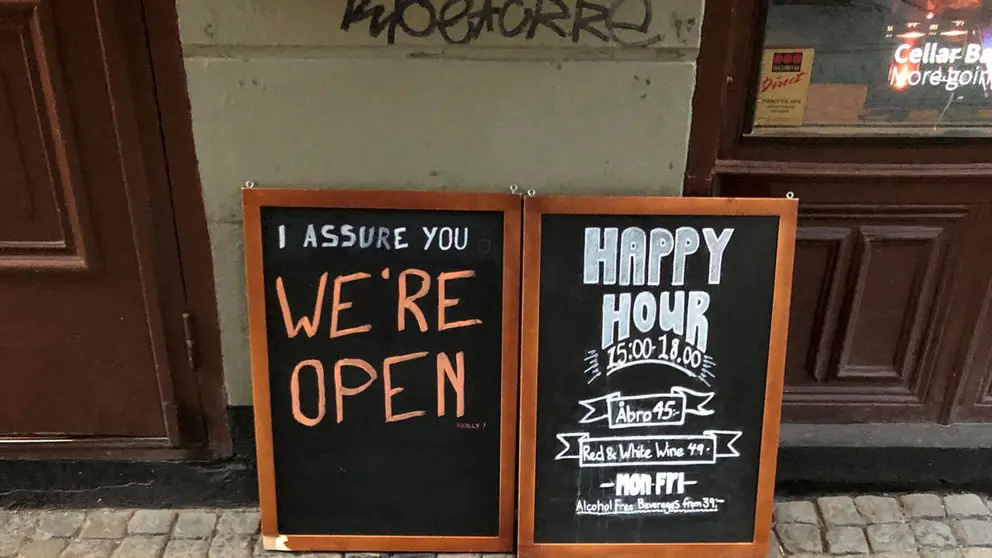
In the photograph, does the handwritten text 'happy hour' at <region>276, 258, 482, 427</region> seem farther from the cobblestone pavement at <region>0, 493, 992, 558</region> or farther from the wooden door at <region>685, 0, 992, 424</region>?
the wooden door at <region>685, 0, 992, 424</region>

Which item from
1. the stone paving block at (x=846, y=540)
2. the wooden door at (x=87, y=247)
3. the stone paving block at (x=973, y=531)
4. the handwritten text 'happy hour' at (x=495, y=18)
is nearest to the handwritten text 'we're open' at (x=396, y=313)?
the wooden door at (x=87, y=247)

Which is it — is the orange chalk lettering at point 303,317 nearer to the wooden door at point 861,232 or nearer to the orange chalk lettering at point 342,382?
the orange chalk lettering at point 342,382

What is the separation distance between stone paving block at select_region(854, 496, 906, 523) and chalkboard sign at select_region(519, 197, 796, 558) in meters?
0.46

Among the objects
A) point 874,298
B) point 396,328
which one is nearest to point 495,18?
point 396,328

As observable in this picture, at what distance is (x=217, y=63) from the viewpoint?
2.01m

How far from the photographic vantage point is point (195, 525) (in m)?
2.50

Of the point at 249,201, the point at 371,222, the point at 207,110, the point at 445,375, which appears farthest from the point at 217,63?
the point at 445,375

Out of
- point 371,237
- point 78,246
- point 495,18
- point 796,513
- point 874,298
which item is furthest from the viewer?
point 796,513

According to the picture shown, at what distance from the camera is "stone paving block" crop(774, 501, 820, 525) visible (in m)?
2.54

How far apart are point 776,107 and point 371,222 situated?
1181mm

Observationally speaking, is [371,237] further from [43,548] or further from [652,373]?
[43,548]

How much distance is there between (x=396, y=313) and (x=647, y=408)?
785mm

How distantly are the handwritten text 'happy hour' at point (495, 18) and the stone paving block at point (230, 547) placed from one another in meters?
1.58

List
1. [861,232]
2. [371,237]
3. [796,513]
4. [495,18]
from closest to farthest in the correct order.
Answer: [495,18]
[371,237]
[861,232]
[796,513]
